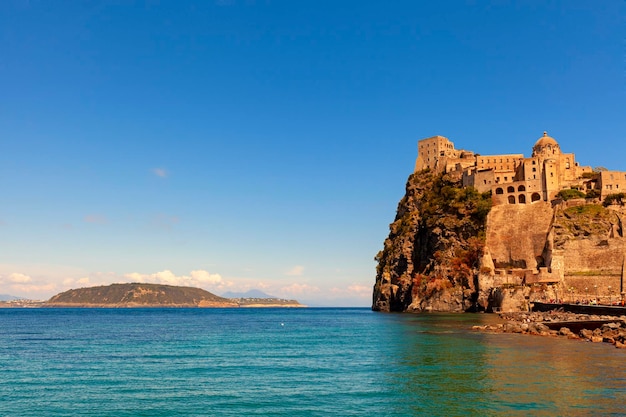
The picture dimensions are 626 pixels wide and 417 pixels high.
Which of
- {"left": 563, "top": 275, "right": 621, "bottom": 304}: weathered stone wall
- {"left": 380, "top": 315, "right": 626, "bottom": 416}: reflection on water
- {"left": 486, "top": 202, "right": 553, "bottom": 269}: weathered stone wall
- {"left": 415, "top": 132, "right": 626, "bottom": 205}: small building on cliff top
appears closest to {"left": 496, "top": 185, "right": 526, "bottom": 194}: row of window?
{"left": 415, "top": 132, "right": 626, "bottom": 205}: small building on cliff top

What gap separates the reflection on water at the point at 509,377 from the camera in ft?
67.6

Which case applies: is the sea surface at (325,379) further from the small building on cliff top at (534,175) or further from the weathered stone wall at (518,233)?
the small building on cliff top at (534,175)

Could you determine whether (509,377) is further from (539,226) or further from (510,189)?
(510,189)

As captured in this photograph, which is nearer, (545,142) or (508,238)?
(508,238)

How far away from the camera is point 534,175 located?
93312 millimetres

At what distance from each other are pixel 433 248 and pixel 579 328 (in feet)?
148

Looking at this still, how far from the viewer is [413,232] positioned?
100 m

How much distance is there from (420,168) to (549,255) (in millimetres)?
44856

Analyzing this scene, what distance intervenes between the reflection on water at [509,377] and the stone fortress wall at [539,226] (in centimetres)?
3375

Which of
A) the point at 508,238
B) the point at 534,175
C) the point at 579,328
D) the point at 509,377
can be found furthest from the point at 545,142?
the point at 509,377

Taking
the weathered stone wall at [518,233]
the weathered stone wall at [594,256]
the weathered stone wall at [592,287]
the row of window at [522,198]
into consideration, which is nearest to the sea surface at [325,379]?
the weathered stone wall at [592,287]

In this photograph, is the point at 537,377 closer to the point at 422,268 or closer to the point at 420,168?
the point at 422,268

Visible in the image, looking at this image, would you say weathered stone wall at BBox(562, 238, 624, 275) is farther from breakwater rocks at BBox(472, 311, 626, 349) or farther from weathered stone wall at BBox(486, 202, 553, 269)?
breakwater rocks at BBox(472, 311, 626, 349)

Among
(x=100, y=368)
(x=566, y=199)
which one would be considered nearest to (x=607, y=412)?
(x=100, y=368)
